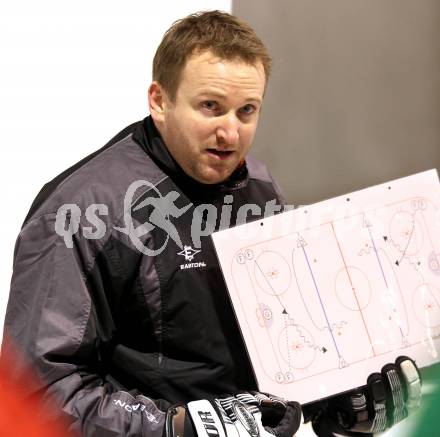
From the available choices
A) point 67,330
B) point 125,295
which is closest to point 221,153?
point 125,295

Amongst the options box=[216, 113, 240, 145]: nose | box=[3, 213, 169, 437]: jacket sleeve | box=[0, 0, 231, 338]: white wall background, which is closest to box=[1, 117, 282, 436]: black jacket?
box=[3, 213, 169, 437]: jacket sleeve

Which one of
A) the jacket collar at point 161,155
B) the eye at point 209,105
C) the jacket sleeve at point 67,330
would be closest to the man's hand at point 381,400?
the jacket sleeve at point 67,330

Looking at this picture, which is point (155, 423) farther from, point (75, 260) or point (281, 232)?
point (281, 232)

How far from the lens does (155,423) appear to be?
133 centimetres

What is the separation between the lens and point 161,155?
4.85 ft

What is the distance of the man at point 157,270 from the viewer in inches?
52.5

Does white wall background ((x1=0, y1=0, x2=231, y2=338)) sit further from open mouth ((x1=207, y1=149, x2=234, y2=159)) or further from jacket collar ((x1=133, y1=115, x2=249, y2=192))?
open mouth ((x1=207, y1=149, x2=234, y2=159))

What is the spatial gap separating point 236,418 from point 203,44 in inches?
23.4

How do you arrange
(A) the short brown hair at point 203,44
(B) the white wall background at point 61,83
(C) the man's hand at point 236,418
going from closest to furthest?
1. (C) the man's hand at point 236,418
2. (A) the short brown hair at point 203,44
3. (B) the white wall background at point 61,83

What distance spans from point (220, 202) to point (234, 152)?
4.3 inches

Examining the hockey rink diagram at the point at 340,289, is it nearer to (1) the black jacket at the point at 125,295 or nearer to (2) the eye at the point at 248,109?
(1) the black jacket at the point at 125,295

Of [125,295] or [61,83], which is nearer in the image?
[125,295]

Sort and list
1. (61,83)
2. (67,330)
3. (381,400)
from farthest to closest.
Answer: (61,83) → (381,400) → (67,330)

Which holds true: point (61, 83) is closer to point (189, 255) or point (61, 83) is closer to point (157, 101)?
point (157, 101)
